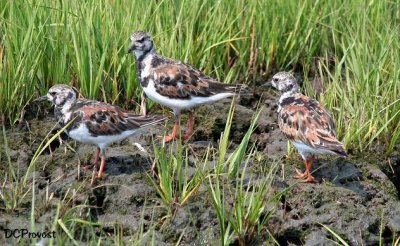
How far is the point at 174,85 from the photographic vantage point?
31.2 feet

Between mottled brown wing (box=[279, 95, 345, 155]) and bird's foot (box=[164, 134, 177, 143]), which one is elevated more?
mottled brown wing (box=[279, 95, 345, 155])

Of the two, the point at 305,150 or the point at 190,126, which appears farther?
the point at 190,126

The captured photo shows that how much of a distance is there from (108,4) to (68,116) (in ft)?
7.15

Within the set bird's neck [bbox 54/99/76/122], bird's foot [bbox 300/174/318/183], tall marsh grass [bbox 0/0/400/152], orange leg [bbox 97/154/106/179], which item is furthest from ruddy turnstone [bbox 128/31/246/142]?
bird's foot [bbox 300/174/318/183]

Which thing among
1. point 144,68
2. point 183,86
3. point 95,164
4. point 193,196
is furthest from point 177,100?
point 193,196

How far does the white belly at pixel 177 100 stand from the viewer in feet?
30.8

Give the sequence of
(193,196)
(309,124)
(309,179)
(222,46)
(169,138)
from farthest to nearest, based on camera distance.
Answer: (222,46) < (169,138) < (309,124) < (309,179) < (193,196)

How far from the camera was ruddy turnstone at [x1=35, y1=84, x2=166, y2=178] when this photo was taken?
8469mm

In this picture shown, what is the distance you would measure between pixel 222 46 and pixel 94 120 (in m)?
2.70

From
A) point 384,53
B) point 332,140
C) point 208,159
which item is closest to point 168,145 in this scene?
point 208,159

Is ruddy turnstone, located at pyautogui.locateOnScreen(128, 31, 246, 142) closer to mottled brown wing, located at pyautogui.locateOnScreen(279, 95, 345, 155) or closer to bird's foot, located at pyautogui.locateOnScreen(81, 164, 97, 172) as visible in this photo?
mottled brown wing, located at pyautogui.locateOnScreen(279, 95, 345, 155)

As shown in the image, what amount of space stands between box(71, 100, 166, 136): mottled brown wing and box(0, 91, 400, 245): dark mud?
37cm

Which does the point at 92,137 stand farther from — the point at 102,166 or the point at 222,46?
the point at 222,46

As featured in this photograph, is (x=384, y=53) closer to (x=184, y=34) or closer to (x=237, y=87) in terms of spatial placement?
(x=237, y=87)
